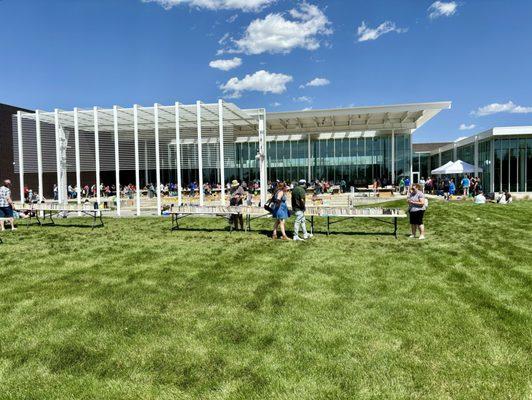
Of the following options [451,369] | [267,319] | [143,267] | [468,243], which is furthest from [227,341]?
[468,243]

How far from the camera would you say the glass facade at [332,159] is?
1278 inches

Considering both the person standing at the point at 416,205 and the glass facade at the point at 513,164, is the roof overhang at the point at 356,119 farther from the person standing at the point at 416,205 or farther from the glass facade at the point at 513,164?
the person standing at the point at 416,205

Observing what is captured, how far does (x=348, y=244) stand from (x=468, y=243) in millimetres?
2787

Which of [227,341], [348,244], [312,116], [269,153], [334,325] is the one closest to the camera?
[227,341]

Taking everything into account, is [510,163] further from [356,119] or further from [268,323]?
[268,323]

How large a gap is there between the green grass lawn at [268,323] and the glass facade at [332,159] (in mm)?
24475

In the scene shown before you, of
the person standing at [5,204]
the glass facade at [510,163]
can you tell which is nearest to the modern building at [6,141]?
the person standing at [5,204]

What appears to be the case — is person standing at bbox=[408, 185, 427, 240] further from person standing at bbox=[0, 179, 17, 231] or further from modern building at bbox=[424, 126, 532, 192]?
modern building at bbox=[424, 126, 532, 192]

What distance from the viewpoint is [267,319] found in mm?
4645

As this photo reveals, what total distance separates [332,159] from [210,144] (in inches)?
665

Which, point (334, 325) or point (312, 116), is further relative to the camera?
point (312, 116)

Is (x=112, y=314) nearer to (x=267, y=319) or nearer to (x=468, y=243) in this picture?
(x=267, y=319)

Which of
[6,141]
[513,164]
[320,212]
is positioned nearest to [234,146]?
[6,141]

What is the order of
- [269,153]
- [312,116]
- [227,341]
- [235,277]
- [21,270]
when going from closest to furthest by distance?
[227,341]
[235,277]
[21,270]
[312,116]
[269,153]
